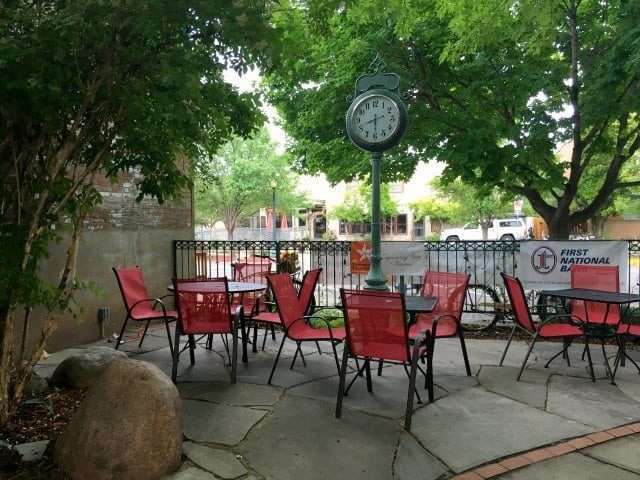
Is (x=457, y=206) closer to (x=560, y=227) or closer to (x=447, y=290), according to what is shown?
(x=560, y=227)

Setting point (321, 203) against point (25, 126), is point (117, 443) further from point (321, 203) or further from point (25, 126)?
point (321, 203)

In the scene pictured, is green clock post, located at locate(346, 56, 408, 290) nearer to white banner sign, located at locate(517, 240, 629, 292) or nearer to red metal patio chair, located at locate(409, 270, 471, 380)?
red metal patio chair, located at locate(409, 270, 471, 380)

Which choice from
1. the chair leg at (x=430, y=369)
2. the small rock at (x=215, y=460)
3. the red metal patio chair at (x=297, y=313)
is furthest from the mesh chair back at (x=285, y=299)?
the small rock at (x=215, y=460)

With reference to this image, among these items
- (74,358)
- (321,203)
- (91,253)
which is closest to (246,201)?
(321,203)

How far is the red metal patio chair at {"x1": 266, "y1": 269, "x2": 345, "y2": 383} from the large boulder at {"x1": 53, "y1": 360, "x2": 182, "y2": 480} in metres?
1.71

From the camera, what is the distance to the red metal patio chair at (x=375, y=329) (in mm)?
3949

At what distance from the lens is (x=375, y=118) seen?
614 centimetres

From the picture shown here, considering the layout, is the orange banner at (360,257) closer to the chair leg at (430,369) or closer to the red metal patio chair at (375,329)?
the chair leg at (430,369)

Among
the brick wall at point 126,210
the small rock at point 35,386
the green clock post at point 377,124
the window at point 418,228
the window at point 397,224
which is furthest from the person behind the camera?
the window at point 397,224

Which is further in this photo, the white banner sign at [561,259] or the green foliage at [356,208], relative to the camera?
the green foliage at [356,208]

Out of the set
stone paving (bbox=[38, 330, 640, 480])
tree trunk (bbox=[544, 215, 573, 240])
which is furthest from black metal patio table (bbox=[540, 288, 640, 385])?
tree trunk (bbox=[544, 215, 573, 240])

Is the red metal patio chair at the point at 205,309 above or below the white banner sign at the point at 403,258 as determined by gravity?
below

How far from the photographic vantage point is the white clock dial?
19.8ft

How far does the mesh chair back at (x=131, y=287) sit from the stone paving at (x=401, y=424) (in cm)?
109
